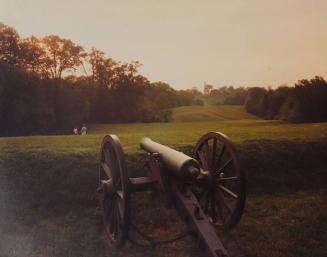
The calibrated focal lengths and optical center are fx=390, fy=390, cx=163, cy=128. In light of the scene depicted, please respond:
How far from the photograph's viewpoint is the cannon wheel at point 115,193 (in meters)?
5.11

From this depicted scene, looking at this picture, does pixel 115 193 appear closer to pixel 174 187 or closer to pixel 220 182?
pixel 174 187

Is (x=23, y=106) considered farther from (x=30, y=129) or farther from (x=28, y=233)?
(x=28, y=233)

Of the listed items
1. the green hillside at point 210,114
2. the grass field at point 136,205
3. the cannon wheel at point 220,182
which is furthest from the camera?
the green hillside at point 210,114

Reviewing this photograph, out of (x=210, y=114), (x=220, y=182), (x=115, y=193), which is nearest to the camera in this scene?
(x=115, y=193)

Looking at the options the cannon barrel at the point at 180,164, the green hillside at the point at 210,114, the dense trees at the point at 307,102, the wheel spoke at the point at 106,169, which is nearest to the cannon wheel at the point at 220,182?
the cannon barrel at the point at 180,164

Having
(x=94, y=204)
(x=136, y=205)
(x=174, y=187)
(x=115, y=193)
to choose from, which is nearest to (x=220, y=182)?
(x=174, y=187)

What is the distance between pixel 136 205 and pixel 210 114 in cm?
4392

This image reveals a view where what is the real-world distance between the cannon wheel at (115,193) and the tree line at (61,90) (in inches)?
891

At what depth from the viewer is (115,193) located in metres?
5.68

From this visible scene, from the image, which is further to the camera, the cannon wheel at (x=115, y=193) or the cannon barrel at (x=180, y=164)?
the cannon wheel at (x=115, y=193)

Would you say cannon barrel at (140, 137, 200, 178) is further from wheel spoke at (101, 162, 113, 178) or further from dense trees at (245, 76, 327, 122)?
dense trees at (245, 76, 327, 122)

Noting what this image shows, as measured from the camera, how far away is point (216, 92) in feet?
303

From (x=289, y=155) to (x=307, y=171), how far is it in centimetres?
81

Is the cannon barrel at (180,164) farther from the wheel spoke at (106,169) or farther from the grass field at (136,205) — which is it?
the grass field at (136,205)
